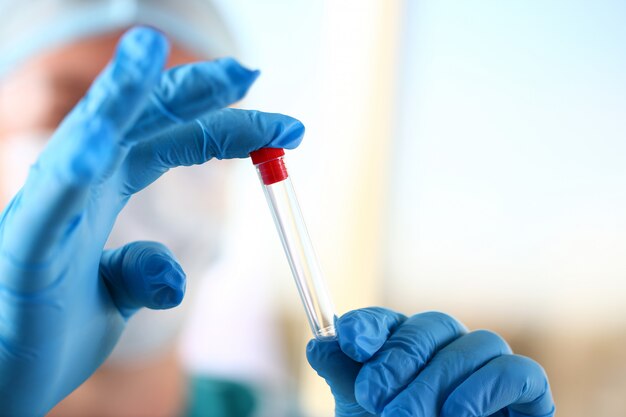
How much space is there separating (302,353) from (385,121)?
110cm

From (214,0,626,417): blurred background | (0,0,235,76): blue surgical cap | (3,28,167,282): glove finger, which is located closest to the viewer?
(3,28,167,282): glove finger

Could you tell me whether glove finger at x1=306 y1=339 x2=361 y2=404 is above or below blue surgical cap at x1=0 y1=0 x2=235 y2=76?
below

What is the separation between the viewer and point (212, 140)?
72cm

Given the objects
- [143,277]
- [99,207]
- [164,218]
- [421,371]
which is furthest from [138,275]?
[164,218]

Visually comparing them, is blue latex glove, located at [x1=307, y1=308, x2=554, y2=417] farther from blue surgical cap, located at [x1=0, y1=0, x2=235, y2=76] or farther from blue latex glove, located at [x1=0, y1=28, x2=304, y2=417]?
blue surgical cap, located at [x1=0, y1=0, x2=235, y2=76]

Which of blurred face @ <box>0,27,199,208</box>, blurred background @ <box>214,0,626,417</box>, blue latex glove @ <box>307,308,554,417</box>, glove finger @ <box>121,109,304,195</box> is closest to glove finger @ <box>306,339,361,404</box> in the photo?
blue latex glove @ <box>307,308,554,417</box>

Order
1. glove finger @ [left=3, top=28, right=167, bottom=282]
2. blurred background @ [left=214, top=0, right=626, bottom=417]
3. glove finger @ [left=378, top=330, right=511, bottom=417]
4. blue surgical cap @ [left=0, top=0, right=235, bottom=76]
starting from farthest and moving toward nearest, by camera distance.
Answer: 1. blurred background @ [left=214, top=0, right=626, bottom=417]
2. blue surgical cap @ [left=0, top=0, right=235, bottom=76]
3. glove finger @ [left=378, top=330, right=511, bottom=417]
4. glove finger @ [left=3, top=28, right=167, bottom=282]

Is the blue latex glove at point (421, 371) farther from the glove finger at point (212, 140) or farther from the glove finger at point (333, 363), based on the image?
the glove finger at point (212, 140)

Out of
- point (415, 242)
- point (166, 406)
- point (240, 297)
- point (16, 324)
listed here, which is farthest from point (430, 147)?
point (16, 324)

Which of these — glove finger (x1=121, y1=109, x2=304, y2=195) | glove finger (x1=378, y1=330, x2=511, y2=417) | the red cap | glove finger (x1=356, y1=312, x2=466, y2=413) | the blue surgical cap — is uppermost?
the blue surgical cap

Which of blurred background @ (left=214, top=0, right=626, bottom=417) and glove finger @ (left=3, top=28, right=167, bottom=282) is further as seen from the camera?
blurred background @ (left=214, top=0, right=626, bottom=417)

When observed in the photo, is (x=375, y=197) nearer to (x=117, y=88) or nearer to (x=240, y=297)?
(x=240, y=297)

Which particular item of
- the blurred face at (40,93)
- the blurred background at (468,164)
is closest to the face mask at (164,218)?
the blurred face at (40,93)

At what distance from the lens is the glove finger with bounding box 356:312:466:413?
70 cm
